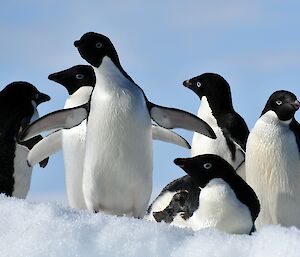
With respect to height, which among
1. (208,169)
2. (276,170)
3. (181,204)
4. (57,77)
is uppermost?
(57,77)

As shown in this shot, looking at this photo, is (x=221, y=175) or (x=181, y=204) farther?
(x=181, y=204)

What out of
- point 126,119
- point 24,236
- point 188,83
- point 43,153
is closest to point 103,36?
point 126,119

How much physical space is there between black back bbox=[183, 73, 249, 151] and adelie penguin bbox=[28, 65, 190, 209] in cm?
123

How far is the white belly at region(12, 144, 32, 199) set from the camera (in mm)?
7324

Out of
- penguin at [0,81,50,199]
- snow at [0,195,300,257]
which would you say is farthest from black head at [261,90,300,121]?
snow at [0,195,300,257]

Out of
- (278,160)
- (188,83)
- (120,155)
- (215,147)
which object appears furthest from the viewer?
(188,83)

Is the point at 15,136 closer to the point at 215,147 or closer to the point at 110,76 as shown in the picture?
the point at 215,147

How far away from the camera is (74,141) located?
6.26 metres

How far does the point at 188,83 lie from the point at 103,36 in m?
2.37

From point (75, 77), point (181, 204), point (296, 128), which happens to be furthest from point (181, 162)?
point (75, 77)

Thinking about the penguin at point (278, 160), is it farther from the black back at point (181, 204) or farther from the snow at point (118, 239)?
the snow at point (118, 239)

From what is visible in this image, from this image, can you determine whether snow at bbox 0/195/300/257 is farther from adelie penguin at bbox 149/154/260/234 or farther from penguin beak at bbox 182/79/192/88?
penguin beak at bbox 182/79/192/88

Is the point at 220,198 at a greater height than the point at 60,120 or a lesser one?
Result: lesser

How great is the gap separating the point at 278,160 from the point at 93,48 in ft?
5.60
